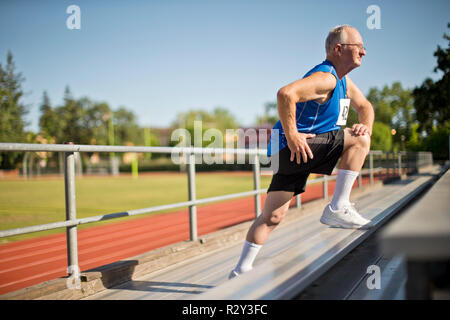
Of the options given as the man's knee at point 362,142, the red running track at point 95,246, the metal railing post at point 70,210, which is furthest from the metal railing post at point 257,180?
the metal railing post at point 70,210

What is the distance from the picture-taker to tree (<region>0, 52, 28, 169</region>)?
1737 inches

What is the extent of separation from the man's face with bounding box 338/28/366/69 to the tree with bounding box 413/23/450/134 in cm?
1572

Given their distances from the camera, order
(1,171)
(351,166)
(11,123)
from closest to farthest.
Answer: (351,166) → (11,123) → (1,171)

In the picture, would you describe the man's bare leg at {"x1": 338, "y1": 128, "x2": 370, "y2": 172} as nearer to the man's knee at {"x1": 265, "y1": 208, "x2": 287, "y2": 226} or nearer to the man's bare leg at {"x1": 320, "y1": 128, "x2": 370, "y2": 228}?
the man's bare leg at {"x1": 320, "y1": 128, "x2": 370, "y2": 228}

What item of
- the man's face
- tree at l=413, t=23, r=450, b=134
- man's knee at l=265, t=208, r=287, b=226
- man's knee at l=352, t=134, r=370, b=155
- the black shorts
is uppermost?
tree at l=413, t=23, r=450, b=134

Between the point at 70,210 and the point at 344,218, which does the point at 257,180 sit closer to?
the point at 344,218

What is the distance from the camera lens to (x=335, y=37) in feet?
6.41

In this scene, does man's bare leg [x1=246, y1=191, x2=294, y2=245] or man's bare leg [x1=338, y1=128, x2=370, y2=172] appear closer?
man's bare leg [x1=246, y1=191, x2=294, y2=245]

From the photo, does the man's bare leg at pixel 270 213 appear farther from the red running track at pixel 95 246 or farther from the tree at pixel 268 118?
the tree at pixel 268 118

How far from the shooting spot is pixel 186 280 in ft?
8.24

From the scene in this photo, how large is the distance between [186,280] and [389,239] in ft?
6.62

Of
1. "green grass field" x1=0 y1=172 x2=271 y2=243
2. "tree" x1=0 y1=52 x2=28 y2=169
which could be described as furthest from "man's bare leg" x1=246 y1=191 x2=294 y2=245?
"tree" x1=0 y1=52 x2=28 y2=169
